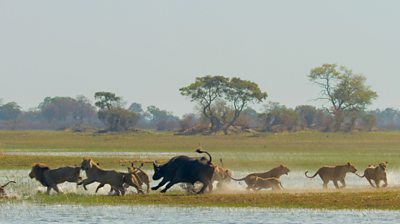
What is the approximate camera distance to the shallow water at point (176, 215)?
79.9ft

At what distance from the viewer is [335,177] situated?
33469mm

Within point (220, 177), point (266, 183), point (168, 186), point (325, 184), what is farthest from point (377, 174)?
point (168, 186)

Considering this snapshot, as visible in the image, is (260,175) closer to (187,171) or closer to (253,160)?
(187,171)

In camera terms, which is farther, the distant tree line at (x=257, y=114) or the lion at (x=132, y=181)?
the distant tree line at (x=257, y=114)

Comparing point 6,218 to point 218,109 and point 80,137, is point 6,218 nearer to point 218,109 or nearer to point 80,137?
point 80,137

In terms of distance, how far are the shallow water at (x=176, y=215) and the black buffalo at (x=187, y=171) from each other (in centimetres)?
367

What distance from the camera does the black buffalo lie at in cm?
3062

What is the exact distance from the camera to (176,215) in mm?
25344

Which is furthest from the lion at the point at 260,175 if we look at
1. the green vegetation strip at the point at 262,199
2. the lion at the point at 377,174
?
the lion at the point at 377,174

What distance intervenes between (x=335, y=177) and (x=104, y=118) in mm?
83248

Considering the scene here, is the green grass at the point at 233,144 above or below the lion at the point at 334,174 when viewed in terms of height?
above

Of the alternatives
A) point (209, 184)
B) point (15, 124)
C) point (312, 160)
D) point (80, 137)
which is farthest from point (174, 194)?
point (15, 124)

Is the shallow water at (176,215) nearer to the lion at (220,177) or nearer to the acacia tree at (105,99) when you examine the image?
the lion at (220,177)

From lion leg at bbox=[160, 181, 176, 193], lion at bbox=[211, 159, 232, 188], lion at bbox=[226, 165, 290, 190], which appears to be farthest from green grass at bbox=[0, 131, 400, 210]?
lion at bbox=[211, 159, 232, 188]
